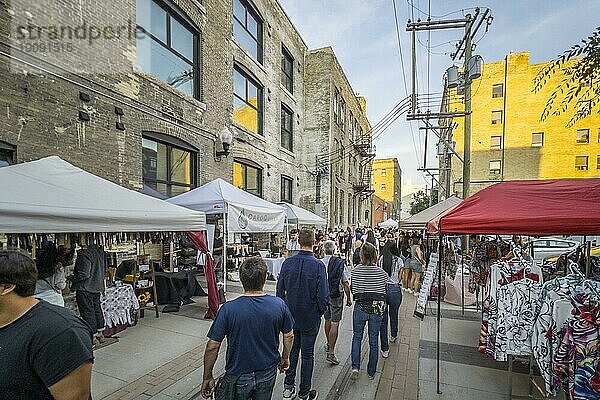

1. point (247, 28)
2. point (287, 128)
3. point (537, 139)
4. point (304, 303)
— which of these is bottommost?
point (304, 303)

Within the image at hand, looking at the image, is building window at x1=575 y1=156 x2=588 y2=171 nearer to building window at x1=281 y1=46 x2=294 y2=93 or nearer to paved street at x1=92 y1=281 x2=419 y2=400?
building window at x1=281 y1=46 x2=294 y2=93

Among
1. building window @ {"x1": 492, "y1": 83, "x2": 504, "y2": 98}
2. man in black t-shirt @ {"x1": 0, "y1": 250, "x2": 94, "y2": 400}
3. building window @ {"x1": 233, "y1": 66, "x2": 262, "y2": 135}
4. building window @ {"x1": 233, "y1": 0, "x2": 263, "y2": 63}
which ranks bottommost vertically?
man in black t-shirt @ {"x1": 0, "y1": 250, "x2": 94, "y2": 400}

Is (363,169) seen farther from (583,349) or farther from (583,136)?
(583,349)

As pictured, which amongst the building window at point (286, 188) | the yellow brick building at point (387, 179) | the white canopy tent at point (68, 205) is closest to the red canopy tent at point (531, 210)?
the white canopy tent at point (68, 205)

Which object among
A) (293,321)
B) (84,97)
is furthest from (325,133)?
(293,321)

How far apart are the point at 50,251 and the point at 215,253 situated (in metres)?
5.96

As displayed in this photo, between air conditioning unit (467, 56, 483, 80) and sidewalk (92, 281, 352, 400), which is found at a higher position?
air conditioning unit (467, 56, 483, 80)

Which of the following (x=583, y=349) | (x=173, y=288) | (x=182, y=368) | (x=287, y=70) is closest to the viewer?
(x=583, y=349)

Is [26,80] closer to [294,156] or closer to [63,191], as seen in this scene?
[63,191]

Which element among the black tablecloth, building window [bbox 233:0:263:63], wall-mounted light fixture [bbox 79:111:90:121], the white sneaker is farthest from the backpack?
building window [bbox 233:0:263:63]

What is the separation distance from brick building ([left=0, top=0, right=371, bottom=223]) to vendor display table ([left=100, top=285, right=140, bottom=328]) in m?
2.64

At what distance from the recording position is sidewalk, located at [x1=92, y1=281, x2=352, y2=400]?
13.7 feet

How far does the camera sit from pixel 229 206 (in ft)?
26.7

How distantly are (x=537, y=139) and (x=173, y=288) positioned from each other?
1405 inches
